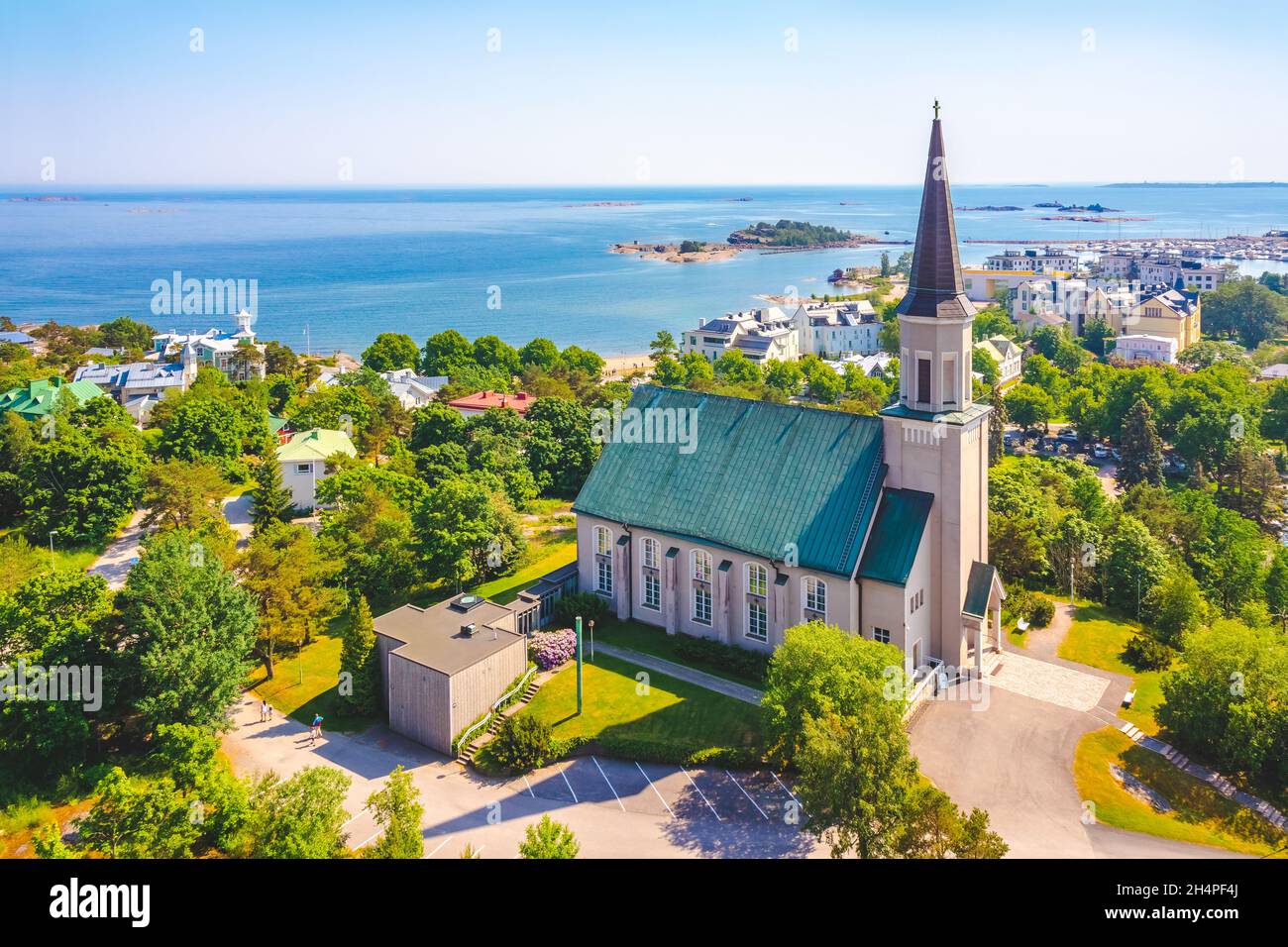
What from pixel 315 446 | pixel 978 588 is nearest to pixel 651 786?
pixel 978 588

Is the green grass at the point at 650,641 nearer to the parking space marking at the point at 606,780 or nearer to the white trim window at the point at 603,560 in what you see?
the white trim window at the point at 603,560

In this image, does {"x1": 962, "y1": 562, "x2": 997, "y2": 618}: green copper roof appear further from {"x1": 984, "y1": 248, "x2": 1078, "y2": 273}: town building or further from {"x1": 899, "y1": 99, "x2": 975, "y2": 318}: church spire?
{"x1": 984, "y1": 248, "x2": 1078, "y2": 273}: town building

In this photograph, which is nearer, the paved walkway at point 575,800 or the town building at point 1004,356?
the paved walkway at point 575,800

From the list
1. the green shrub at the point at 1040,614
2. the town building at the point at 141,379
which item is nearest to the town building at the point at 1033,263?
the town building at the point at 141,379

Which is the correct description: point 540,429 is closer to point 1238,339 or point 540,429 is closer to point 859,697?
point 859,697

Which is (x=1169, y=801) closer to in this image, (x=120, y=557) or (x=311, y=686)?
(x=311, y=686)

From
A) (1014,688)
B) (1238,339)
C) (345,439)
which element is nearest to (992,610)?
(1014,688)

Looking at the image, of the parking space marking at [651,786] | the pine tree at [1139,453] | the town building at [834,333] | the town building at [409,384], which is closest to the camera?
the parking space marking at [651,786]
